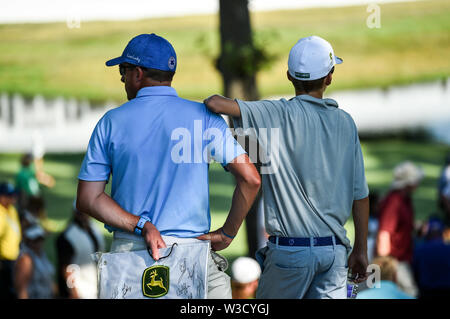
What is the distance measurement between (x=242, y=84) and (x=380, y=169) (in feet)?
22.6

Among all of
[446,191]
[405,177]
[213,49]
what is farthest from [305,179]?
[213,49]

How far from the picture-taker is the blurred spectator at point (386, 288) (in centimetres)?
390

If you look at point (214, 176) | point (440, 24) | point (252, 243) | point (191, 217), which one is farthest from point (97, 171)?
point (440, 24)

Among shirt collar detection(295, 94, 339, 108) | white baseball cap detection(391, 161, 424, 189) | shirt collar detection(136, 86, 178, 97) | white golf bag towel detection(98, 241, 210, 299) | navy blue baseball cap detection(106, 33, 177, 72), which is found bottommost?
white baseball cap detection(391, 161, 424, 189)

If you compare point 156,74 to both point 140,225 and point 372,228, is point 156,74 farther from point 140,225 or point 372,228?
point 372,228

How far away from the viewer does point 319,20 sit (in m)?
13.2

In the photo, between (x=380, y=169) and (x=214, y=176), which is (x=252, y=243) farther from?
(x=380, y=169)

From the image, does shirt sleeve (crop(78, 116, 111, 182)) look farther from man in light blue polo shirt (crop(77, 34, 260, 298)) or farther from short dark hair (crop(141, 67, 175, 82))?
short dark hair (crop(141, 67, 175, 82))

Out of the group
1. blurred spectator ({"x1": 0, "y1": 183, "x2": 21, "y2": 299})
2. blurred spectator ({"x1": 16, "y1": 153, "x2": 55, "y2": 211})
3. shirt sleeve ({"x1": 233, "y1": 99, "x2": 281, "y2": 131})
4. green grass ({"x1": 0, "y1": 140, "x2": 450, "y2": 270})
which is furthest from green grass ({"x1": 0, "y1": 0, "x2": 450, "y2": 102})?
shirt sleeve ({"x1": 233, "y1": 99, "x2": 281, "y2": 131})

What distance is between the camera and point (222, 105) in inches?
102

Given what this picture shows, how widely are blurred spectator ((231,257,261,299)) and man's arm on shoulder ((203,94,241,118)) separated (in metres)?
2.14

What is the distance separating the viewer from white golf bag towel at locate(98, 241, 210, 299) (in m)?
2.44

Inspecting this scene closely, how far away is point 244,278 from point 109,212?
2.25m
